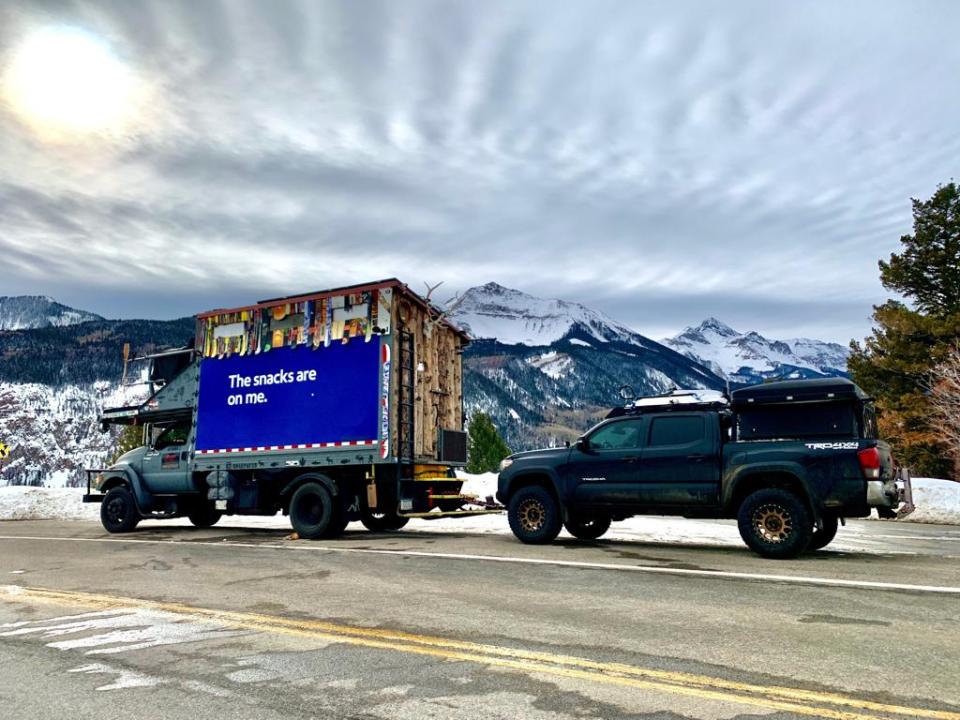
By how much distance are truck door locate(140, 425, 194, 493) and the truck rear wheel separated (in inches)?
127

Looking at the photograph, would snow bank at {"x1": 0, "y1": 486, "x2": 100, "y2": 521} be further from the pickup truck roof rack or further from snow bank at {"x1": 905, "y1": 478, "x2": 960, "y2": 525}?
snow bank at {"x1": 905, "y1": 478, "x2": 960, "y2": 525}

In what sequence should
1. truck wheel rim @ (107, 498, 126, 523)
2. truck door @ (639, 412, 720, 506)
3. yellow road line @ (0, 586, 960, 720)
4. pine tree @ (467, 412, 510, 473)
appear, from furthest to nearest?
pine tree @ (467, 412, 510, 473) < truck wheel rim @ (107, 498, 126, 523) < truck door @ (639, 412, 720, 506) < yellow road line @ (0, 586, 960, 720)

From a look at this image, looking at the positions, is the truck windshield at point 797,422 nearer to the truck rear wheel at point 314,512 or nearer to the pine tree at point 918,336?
the truck rear wheel at point 314,512


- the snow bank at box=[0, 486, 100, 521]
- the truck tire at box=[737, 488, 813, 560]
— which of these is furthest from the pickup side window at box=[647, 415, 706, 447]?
the snow bank at box=[0, 486, 100, 521]

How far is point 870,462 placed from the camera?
9180 mm

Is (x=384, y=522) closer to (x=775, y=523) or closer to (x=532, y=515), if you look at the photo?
(x=532, y=515)

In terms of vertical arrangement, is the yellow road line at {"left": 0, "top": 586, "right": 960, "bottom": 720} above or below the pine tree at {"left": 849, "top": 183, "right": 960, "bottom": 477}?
below

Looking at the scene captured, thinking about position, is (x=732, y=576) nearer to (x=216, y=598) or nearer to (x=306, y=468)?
(x=216, y=598)

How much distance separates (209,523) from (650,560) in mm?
11450

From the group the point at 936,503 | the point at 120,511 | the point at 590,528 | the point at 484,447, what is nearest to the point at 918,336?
the point at 936,503

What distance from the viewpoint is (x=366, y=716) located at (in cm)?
361

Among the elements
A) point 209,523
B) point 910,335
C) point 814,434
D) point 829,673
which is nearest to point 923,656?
point 829,673

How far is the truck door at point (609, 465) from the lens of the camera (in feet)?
35.6

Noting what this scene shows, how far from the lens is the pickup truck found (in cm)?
Result: 937
